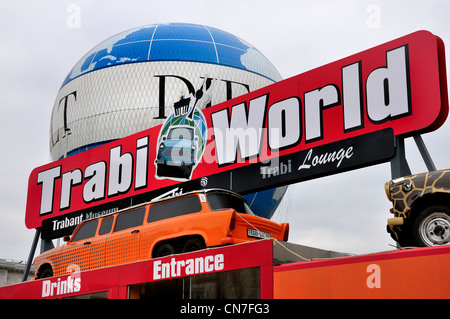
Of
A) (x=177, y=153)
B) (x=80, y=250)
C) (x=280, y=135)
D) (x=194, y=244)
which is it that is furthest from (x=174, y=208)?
(x=177, y=153)

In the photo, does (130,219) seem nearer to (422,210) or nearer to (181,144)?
(181,144)

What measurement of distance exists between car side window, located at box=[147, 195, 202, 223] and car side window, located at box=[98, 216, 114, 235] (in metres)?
1.35

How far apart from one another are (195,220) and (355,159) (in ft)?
14.8

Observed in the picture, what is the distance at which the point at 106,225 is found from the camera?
13.9 meters

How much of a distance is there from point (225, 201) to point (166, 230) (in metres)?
1.30

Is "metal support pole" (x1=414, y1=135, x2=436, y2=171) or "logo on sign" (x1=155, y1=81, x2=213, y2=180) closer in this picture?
"metal support pole" (x1=414, y1=135, x2=436, y2=171)

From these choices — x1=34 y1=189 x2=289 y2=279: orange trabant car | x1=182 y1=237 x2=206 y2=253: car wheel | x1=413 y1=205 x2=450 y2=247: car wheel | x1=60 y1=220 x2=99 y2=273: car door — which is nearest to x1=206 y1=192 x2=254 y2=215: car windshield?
x1=34 y1=189 x2=289 y2=279: orange trabant car

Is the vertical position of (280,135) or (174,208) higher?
(280,135)

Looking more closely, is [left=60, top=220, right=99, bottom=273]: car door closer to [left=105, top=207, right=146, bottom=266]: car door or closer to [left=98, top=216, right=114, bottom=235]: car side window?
[left=98, top=216, right=114, bottom=235]: car side window

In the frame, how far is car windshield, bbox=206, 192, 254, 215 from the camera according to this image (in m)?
11.9

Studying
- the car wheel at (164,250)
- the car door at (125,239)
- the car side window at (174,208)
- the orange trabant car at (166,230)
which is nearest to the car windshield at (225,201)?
the orange trabant car at (166,230)

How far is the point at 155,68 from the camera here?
2242cm

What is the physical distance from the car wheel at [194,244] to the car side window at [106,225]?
2.79m

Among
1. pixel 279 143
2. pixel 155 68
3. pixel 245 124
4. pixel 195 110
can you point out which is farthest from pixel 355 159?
pixel 155 68
